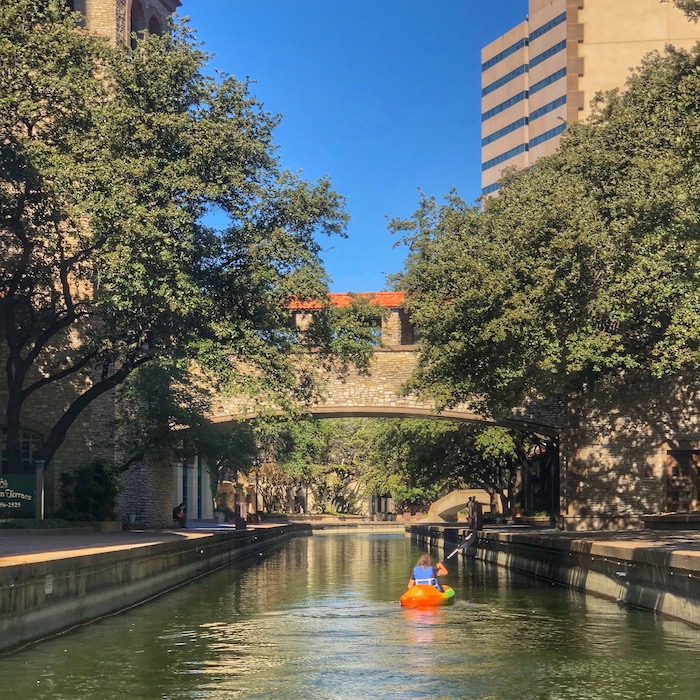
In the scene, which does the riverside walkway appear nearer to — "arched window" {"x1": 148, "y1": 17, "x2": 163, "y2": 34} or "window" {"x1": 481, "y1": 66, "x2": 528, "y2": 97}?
"arched window" {"x1": 148, "y1": 17, "x2": 163, "y2": 34}

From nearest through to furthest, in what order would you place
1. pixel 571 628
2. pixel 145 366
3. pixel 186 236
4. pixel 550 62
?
pixel 571 628 → pixel 186 236 → pixel 145 366 → pixel 550 62

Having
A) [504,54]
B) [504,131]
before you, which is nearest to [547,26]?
[504,54]

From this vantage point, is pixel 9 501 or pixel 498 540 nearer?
pixel 9 501

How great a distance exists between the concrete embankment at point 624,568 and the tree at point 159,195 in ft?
Result: 30.3

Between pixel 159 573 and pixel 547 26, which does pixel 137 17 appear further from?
pixel 547 26

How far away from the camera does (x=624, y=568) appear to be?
22641 mm

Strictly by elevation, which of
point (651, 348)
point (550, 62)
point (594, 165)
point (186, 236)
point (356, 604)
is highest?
point (550, 62)

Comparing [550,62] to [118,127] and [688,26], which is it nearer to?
[688,26]

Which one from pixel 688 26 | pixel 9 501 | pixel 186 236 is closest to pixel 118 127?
pixel 186 236

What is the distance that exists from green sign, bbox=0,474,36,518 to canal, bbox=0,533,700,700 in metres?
12.2

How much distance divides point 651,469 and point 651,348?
15.9 m

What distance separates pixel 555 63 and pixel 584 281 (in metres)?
117

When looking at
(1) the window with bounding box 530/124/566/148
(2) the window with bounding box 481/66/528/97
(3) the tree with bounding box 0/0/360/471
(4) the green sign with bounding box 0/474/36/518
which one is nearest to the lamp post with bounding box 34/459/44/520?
(4) the green sign with bounding box 0/474/36/518

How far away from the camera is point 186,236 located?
110 feet
